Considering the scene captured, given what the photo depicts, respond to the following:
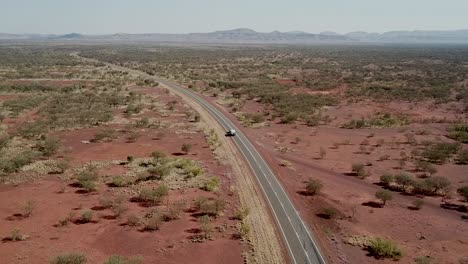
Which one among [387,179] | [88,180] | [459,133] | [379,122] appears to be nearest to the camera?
[88,180]

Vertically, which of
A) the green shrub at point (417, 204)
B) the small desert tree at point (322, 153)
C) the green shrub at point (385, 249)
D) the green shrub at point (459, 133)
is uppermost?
the green shrub at point (459, 133)

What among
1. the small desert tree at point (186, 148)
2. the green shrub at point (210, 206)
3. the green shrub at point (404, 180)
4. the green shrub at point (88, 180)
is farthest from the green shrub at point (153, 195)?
the green shrub at point (404, 180)

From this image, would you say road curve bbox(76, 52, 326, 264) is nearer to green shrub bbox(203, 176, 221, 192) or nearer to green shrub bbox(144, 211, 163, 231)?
green shrub bbox(203, 176, 221, 192)

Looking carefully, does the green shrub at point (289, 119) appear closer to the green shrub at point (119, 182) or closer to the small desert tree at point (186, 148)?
the small desert tree at point (186, 148)

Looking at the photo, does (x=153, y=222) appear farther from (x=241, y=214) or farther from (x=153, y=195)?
(x=241, y=214)

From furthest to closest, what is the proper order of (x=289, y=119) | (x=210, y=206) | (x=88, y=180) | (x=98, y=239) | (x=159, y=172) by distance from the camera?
1. (x=289, y=119)
2. (x=159, y=172)
3. (x=88, y=180)
4. (x=210, y=206)
5. (x=98, y=239)

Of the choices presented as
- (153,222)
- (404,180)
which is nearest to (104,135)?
(153,222)

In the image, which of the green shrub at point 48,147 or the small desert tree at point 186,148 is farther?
the small desert tree at point 186,148

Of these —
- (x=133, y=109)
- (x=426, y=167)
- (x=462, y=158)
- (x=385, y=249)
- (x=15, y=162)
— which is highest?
(x=133, y=109)
